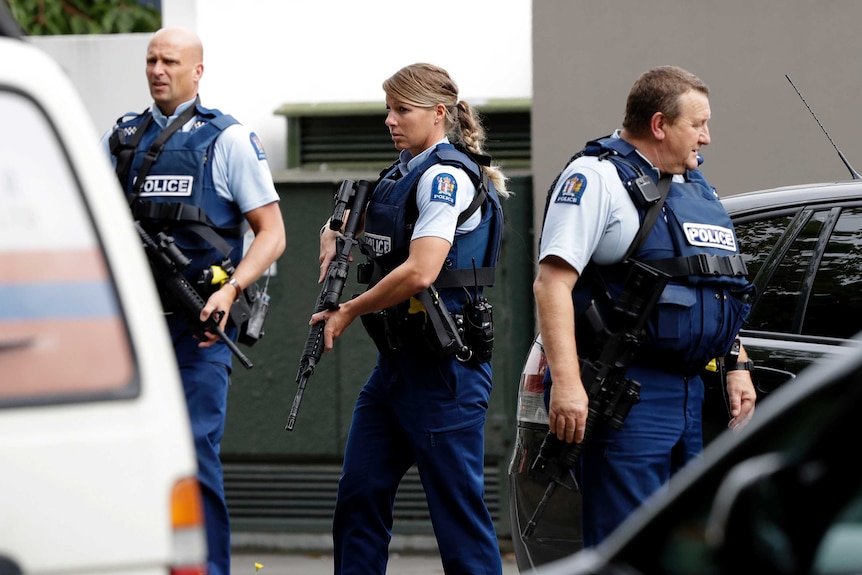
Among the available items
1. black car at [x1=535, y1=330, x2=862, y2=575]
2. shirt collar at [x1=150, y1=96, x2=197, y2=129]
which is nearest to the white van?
black car at [x1=535, y1=330, x2=862, y2=575]

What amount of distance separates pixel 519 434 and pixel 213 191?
127cm

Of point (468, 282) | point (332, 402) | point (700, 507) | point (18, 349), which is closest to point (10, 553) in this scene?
point (18, 349)

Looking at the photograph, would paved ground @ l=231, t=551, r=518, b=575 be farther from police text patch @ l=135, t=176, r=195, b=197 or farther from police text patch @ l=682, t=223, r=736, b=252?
police text patch @ l=682, t=223, r=736, b=252

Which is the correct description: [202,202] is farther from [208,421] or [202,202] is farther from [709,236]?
[709,236]

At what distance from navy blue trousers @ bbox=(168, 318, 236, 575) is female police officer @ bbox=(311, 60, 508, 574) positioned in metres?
0.37

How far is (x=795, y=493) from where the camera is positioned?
179cm

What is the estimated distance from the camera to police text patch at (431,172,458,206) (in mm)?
4207

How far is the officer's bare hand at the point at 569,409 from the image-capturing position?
12.3 feet

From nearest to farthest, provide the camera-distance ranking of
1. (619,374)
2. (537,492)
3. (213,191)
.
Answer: (619,374) → (537,492) → (213,191)

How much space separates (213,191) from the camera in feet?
15.0

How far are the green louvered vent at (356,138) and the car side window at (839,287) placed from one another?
274 cm

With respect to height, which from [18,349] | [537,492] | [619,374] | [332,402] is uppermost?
[18,349]

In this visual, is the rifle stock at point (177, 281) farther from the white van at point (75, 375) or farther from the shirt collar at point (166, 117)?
the white van at point (75, 375)

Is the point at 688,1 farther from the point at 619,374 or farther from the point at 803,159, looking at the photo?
the point at 619,374
